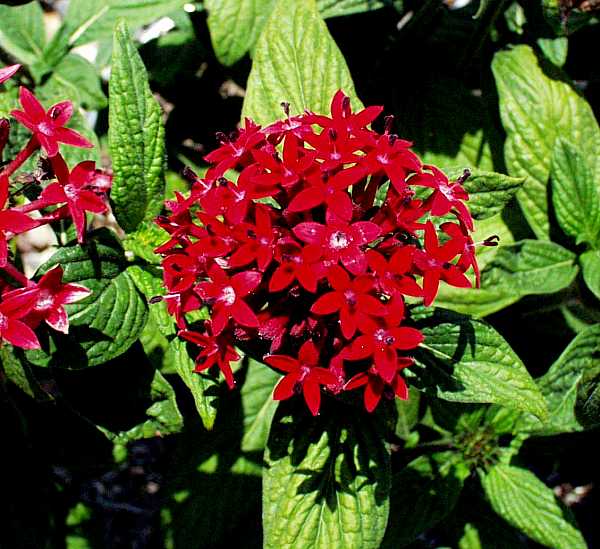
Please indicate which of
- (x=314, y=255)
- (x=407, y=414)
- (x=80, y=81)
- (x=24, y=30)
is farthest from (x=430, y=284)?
(x=24, y=30)

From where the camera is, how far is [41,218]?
120cm

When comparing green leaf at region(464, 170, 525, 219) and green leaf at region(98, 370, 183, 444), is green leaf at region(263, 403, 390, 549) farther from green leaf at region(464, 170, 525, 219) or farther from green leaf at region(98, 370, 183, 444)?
green leaf at region(464, 170, 525, 219)

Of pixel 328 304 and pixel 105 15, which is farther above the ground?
pixel 105 15

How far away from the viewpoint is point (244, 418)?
180cm

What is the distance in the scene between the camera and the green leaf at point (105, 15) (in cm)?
186

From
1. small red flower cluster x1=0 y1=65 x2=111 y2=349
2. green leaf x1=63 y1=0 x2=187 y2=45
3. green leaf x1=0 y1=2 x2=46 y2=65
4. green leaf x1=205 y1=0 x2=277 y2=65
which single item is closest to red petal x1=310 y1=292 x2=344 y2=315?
small red flower cluster x1=0 y1=65 x2=111 y2=349

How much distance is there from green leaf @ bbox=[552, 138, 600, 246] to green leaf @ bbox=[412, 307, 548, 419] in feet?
1.69

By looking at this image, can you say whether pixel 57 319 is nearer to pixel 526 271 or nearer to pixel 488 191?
pixel 488 191

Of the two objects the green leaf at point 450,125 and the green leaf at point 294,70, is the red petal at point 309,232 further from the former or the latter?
the green leaf at point 450,125

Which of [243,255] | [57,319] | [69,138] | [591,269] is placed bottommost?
[591,269]

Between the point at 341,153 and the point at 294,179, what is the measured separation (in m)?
0.09

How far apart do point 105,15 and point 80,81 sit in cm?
20

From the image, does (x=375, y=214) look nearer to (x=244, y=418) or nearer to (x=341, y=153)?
(x=341, y=153)

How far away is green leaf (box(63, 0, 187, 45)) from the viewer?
1861 mm
